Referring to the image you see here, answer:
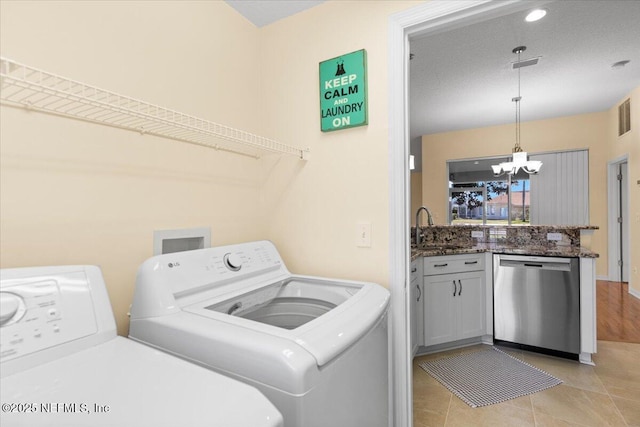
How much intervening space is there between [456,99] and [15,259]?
4.89 m

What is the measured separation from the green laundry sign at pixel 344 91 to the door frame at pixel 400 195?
133 mm

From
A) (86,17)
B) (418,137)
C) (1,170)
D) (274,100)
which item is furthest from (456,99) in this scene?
(1,170)

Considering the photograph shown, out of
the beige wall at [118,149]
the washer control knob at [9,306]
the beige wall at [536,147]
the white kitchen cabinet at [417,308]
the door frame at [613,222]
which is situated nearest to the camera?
the washer control knob at [9,306]

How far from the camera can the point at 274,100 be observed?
178cm

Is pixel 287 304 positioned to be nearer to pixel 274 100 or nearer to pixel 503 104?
pixel 274 100

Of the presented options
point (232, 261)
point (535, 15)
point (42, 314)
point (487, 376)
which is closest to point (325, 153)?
point (232, 261)

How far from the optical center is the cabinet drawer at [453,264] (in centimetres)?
261

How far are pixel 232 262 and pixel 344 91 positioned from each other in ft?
3.14

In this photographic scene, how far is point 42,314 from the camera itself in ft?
2.48

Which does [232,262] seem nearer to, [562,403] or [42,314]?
[42,314]

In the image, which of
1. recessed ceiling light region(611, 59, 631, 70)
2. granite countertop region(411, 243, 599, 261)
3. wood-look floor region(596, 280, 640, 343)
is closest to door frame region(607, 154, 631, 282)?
wood-look floor region(596, 280, 640, 343)

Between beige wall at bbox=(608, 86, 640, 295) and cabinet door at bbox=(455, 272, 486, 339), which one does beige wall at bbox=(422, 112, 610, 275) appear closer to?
beige wall at bbox=(608, 86, 640, 295)

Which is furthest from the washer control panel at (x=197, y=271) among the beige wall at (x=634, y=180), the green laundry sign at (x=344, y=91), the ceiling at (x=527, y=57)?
the beige wall at (x=634, y=180)

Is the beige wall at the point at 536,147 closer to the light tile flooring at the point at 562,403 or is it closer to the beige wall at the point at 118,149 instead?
the light tile flooring at the point at 562,403
